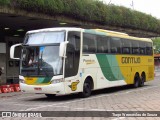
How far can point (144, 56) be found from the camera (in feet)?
85.7

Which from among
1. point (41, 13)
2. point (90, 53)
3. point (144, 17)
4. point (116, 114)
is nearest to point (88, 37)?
point (90, 53)

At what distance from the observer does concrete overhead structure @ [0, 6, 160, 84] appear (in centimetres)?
2327

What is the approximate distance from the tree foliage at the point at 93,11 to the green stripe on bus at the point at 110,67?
17.7ft

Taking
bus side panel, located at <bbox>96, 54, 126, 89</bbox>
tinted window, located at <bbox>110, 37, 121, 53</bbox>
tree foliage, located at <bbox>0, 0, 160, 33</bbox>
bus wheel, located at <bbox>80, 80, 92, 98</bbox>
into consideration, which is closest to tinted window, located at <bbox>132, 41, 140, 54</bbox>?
tinted window, located at <bbox>110, 37, 121, 53</bbox>

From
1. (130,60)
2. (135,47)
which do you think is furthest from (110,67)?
(135,47)

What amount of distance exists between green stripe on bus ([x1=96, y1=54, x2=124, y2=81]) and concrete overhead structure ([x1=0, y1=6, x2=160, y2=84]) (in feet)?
17.7

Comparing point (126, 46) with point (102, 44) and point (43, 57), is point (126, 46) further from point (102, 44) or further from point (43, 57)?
point (43, 57)

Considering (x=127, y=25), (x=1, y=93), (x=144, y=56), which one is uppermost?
(x=127, y=25)

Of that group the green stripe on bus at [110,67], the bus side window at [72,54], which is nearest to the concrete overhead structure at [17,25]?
the bus side window at [72,54]

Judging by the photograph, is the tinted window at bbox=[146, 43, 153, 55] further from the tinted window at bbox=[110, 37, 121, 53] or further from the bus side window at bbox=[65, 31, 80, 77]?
the bus side window at bbox=[65, 31, 80, 77]

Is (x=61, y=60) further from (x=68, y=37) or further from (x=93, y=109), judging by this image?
(x=93, y=109)

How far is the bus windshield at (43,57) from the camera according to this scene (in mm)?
16766

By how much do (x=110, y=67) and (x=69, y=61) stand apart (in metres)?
4.54

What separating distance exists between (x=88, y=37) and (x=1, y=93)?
23.7 feet
